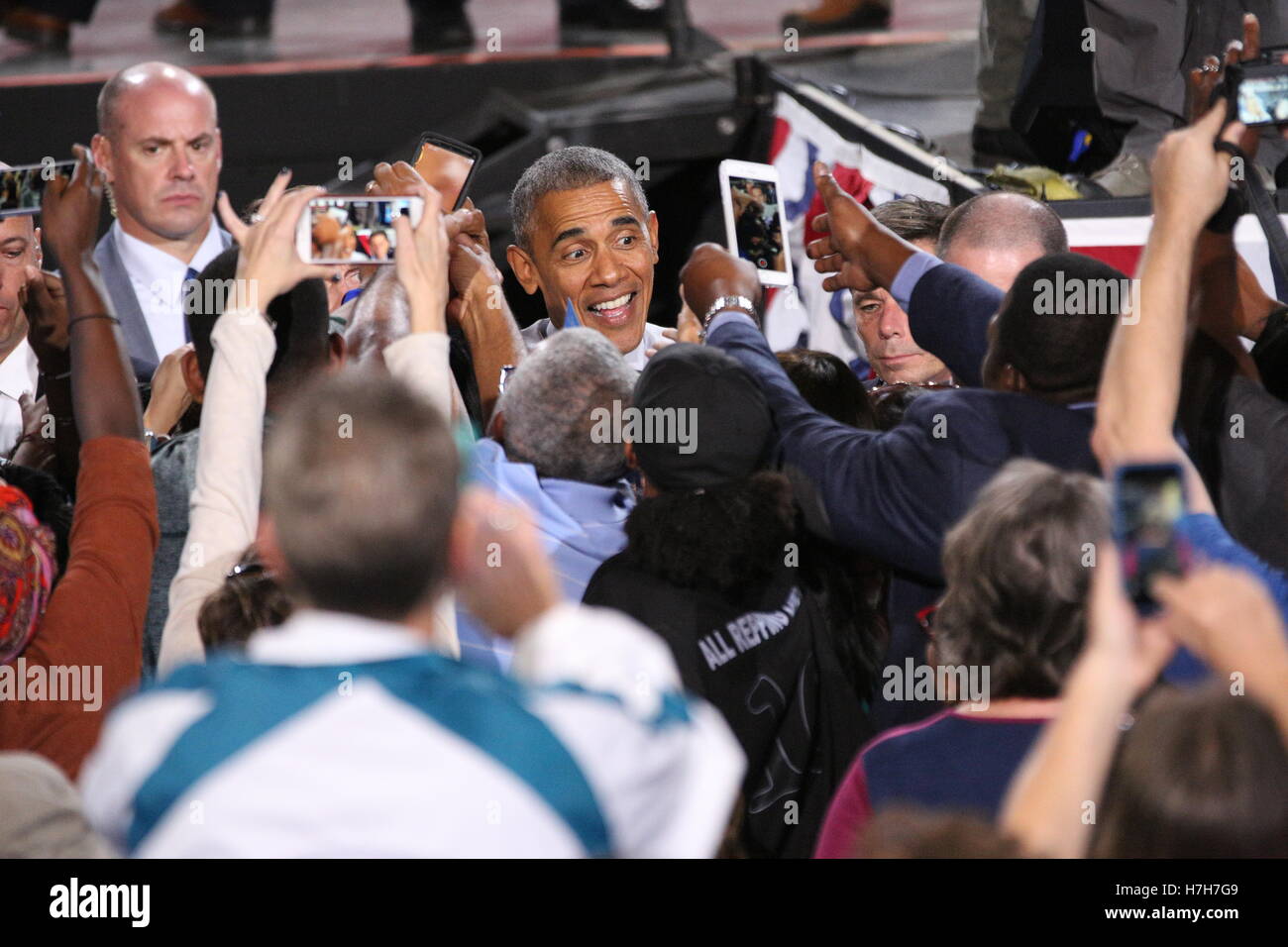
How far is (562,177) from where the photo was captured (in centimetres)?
326

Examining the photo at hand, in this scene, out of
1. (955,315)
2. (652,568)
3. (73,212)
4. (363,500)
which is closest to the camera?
(363,500)

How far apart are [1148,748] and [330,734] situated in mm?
688

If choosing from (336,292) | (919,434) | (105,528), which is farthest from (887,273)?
(336,292)

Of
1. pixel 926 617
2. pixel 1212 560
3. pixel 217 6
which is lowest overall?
pixel 926 617

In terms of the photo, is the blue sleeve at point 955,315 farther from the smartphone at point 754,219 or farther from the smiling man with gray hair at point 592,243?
the smiling man with gray hair at point 592,243

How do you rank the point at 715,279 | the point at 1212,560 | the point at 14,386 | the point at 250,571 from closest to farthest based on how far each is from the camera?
the point at 1212,560, the point at 250,571, the point at 715,279, the point at 14,386

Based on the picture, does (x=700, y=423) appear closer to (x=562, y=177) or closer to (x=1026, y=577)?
(x=1026, y=577)

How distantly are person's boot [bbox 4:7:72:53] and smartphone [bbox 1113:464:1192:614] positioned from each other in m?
6.45

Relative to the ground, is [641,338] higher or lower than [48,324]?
lower

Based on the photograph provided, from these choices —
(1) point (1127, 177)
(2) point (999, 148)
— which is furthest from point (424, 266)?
(2) point (999, 148)

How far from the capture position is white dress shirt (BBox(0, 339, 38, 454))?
3453mm

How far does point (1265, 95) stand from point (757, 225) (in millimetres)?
985

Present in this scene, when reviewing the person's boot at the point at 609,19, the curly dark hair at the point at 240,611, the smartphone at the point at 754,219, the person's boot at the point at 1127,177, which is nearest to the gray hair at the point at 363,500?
the curly dark hair at the point at 240,611

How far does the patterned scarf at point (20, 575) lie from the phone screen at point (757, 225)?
4.54 ft
